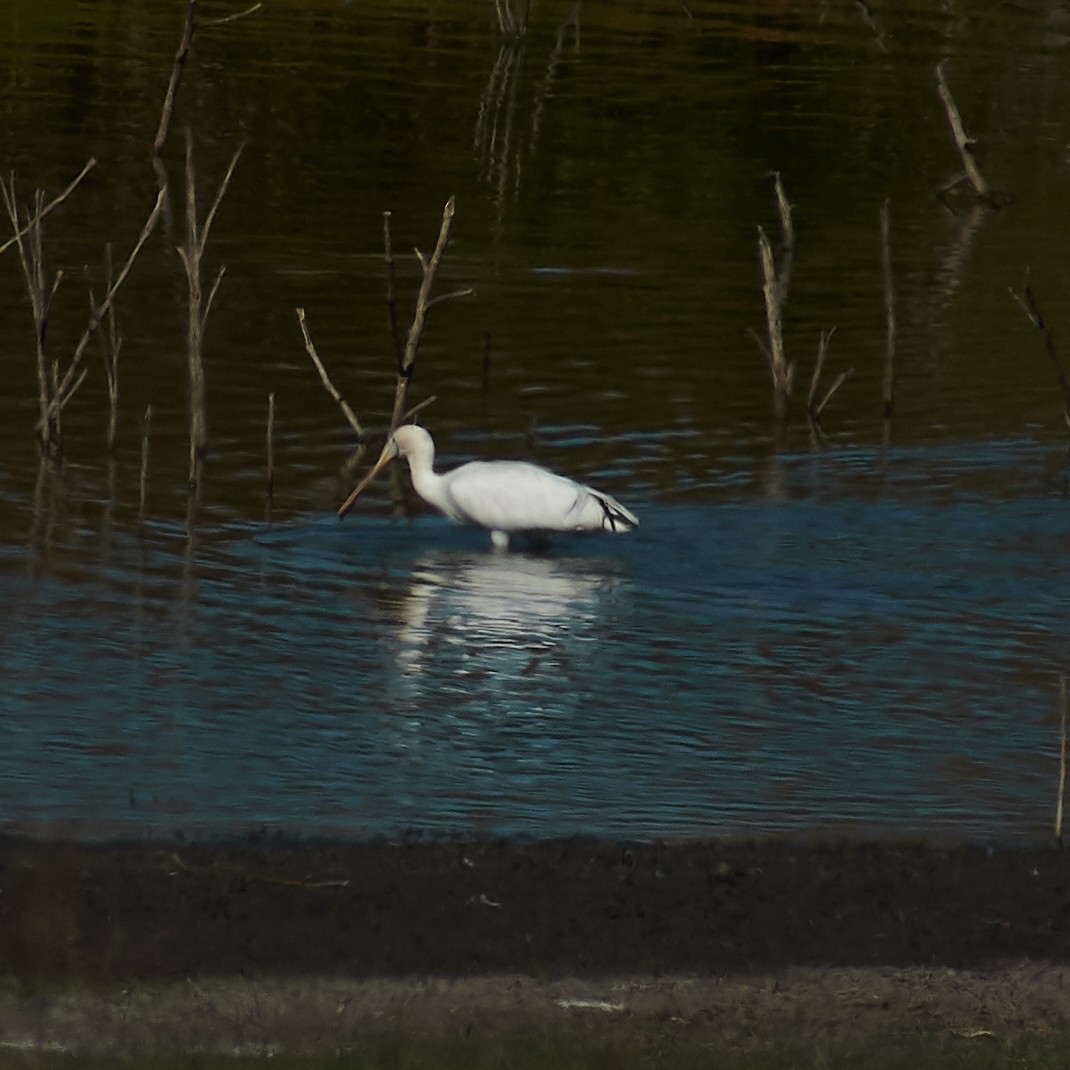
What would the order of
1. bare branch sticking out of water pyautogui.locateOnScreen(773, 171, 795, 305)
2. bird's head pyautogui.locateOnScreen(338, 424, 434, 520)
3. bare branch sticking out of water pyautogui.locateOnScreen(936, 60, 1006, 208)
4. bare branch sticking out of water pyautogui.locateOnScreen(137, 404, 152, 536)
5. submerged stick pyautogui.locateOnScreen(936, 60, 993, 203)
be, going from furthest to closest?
bare branch sticking out of water pyautogui.locateOnScreen(936, 60, 1006, 208) → submerged stick pyautogui.locateOnScreen(936, 60, 993, 203) → bare branch sticking out of water pyautogui.locateOnScreen(773, 171, 795, 305) → bird's head pyautogui.locateOnScreen(338, 424, 434, 520) → bare branch sticking out of water pyautogui.locateOnScreen(137, 404, 152, 536)

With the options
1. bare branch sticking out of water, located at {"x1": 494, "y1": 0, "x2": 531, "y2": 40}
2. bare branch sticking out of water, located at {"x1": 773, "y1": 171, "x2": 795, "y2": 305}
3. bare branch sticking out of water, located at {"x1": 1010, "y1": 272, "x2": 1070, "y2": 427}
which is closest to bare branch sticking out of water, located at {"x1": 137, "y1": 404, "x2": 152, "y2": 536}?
bare branch sticking out of water, located at {"x1": 1010, "y1": 272, "x2": 1070, "y2": 427}

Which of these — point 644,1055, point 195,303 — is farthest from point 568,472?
point 644,1055

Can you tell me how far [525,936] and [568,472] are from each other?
8.04 meters

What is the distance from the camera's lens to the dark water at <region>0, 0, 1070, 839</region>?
9383 millimetres

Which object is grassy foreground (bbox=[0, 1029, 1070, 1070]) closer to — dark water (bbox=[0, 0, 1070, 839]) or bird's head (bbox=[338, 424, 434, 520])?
dark water (bbox=[0, 0, 1070, 839])

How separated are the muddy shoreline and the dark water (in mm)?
1055

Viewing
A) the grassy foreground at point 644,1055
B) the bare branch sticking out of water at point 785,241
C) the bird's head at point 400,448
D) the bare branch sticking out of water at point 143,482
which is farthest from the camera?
the bare branch sticking out of water at point 785,241

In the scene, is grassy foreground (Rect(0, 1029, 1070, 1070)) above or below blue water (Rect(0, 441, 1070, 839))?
above

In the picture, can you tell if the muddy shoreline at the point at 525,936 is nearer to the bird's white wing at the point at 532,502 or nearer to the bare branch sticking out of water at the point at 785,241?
the bird's white wing at the point at 532,502

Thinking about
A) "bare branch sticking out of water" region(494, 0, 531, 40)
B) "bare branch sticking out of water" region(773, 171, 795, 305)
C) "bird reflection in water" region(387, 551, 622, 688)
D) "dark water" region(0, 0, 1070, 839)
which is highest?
"bare branch sticking out of water" region(494, 0, 531, 40)

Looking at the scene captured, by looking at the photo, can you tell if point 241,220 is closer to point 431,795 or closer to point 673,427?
point 673,427

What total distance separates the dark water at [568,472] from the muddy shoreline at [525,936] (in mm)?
1055

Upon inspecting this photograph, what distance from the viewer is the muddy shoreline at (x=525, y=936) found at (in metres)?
6.49

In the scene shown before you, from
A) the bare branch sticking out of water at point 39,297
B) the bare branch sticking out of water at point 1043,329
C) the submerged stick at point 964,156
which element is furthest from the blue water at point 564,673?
the submerged stick at point 964,156
